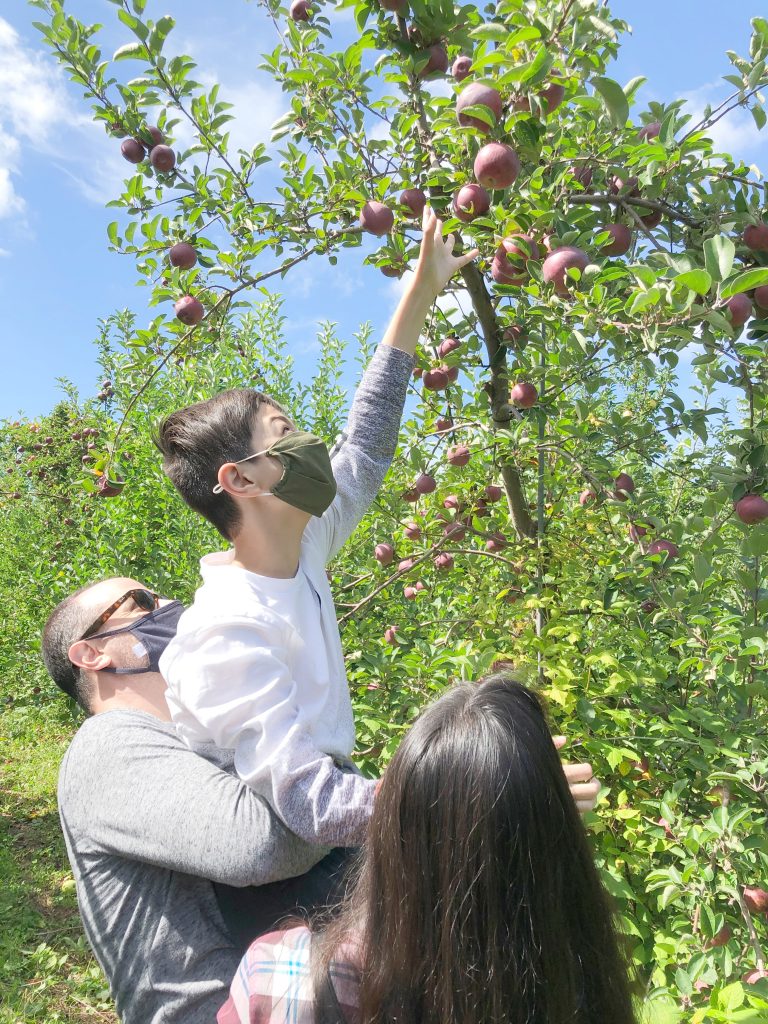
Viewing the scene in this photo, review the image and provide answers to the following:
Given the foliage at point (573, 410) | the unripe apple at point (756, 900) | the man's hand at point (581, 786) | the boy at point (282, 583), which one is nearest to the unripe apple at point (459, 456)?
the foliage at point (573, 410)

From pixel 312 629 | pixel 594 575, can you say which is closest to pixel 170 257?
pixel 312 629

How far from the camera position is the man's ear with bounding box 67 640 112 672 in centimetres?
140

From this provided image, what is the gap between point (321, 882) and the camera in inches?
42.6

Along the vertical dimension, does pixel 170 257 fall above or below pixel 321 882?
above

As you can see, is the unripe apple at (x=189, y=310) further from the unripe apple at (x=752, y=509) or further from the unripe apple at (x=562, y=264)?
the unripe apple at (x=752, y=509)

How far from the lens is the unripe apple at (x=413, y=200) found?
187 cm

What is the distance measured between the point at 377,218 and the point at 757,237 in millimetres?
835

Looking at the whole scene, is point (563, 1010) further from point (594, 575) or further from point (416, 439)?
point (416, 439)

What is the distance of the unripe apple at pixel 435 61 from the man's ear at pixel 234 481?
39.3 inches

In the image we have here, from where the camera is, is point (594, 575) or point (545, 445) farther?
point (594, 575)

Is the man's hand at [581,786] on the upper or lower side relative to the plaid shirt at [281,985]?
upper

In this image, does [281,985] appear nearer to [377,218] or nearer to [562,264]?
[562,264]

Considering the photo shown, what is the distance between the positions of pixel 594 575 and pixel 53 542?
604 cm

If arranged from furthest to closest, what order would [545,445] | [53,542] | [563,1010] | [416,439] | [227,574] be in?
[53,542]
[416,439]
[545,445]
[227,574]
[563,1010]
